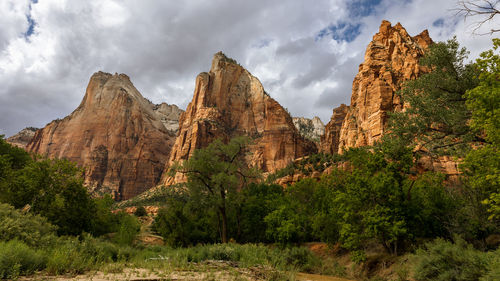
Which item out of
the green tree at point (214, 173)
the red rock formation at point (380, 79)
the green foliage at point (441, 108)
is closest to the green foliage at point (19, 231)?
the green tree at point (214, 173)

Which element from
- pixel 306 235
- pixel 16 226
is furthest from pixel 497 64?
pixel 306 235

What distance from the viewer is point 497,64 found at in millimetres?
9672

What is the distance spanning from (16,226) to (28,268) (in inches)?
180

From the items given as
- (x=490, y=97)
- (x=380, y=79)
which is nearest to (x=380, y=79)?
(x=380, y=79)

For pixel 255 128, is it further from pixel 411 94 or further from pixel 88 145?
pixel 411 94

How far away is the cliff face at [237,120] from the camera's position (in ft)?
380

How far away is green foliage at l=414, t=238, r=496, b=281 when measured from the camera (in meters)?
9.55

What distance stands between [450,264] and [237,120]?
132m

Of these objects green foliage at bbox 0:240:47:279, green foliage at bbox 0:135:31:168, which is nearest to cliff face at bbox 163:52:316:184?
green foliage at bbox 0:135:31:168

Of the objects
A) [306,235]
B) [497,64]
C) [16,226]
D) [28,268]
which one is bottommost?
[306,235]

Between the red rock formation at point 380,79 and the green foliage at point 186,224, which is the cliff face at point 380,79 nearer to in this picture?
the red rock formation at point 380,79

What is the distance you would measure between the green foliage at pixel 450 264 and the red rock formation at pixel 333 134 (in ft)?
316

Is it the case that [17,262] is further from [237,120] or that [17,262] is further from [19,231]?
[237,120]

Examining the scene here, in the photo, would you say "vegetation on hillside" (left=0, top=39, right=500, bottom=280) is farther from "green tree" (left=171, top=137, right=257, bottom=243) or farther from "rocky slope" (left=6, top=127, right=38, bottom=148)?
"rocky slope" (left=6, top=127, right=38, bottom=148)
